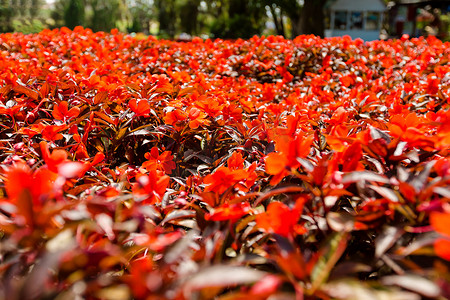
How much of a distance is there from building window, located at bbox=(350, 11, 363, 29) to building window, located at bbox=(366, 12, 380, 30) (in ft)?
1.77

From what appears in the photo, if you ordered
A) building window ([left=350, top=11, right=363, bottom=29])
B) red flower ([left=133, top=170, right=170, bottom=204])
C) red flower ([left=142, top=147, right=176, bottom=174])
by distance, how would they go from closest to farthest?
red flower ([left=133, top=170, right=170, bottom=204])
red flower ([left=142, top=147, right=176, bottom=174])
building window ([left=350, top=11, right=363, bottom=29])

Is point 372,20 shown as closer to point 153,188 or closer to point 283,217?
point 153,188

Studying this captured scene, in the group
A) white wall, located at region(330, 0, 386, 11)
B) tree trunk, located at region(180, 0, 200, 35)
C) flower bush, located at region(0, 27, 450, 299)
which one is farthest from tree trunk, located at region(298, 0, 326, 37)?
flower bush, located at region(0, 27, 450, 299)

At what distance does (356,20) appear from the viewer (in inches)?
952

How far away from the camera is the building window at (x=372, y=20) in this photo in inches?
955

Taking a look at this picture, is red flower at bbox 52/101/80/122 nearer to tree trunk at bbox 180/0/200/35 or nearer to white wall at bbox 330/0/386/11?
white wall at bbox 330/0/386/11

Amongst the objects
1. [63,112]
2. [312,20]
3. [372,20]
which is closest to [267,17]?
[312,20]

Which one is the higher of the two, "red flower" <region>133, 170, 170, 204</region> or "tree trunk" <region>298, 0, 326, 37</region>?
"tree trunk" <region>298, 0, 326, 37</region>

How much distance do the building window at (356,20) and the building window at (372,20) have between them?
540 millimetres

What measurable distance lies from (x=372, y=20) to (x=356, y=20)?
4.02 feet

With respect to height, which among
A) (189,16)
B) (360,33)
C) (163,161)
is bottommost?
(163,161)

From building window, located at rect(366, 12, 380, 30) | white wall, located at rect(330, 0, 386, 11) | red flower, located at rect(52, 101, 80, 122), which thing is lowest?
red flower, located at rect(52, 101, 80, 122)

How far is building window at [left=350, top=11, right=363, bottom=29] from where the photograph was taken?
24.0m

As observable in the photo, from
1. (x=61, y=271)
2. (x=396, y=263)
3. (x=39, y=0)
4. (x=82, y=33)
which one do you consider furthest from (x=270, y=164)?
(x=39, y=0)
